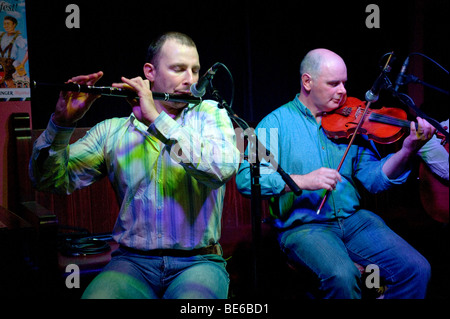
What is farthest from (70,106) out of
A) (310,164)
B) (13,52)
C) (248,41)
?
(248,41)

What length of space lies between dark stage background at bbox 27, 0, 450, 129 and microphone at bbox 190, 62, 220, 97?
1385mm

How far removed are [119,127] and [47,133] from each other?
1.12 feet

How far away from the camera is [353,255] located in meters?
2.38

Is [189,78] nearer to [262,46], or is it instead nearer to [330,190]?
[330,190]

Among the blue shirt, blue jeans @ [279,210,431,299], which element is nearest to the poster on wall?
the blue shirt

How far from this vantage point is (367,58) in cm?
354

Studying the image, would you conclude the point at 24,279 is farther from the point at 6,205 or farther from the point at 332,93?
the point at 332,93

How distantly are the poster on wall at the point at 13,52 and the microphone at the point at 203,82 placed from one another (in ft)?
4.21

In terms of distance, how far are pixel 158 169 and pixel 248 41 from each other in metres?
1.82

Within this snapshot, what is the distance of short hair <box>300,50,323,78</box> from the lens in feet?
8.76

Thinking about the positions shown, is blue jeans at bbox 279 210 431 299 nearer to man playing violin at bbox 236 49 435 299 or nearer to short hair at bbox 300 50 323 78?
man playing violin at bbox 236 49 435 299

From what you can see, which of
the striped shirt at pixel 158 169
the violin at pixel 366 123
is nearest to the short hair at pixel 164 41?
the striped shirt at pixel 158 169

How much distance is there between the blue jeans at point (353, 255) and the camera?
213cm

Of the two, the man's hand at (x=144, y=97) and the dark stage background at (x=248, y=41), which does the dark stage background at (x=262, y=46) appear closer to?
the dark stage background at (x=248, y=41)
